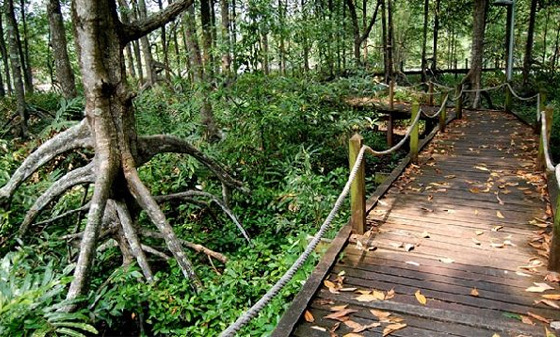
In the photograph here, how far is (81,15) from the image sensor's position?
175 inches

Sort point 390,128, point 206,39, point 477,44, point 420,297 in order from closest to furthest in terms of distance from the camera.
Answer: point 420,297 → point 206,39 → point 477,44 → point 390,128

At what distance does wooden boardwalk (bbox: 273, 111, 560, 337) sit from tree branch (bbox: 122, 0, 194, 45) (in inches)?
128

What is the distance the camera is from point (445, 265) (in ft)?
13.6

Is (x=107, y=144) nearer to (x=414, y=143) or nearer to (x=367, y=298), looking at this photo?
(x=367, y=298)

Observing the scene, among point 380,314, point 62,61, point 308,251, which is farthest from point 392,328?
point 62,61

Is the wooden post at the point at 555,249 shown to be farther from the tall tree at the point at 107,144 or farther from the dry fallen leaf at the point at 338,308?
the tall tree at the point at 107,144

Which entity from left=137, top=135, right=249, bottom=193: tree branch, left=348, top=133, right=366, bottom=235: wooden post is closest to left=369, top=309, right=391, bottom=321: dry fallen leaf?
left=348, top=133, right=366, bottom=235: wooden post

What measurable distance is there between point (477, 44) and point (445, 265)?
12163 millimetres

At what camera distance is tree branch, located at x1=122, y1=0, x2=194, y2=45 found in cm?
487

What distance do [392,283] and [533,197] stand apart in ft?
10.3

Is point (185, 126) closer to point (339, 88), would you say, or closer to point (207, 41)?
point (207, 41)

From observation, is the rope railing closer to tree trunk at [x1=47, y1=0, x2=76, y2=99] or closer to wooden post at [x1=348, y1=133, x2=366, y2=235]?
wooden post at [x1=348, y1=133, x2=366, y2=235]

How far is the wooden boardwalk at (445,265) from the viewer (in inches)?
130

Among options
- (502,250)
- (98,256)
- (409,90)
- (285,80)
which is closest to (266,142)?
(285,80)
